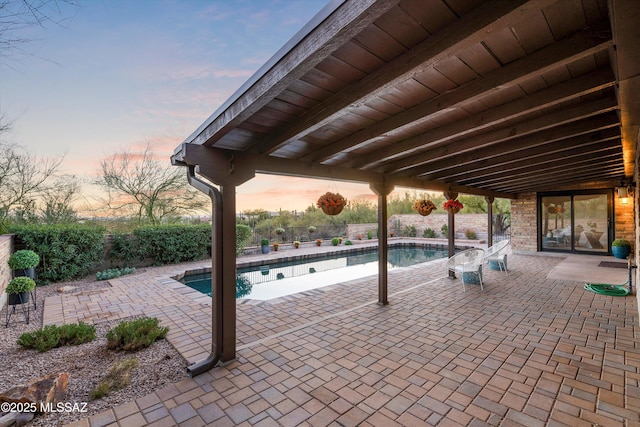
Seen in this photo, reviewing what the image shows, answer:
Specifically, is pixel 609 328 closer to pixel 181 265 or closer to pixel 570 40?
pixel 570 40

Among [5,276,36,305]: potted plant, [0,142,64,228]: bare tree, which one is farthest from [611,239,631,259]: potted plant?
[0,142,64,228]: bare tree

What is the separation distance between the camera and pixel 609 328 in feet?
12.1

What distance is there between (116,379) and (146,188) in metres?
10.5

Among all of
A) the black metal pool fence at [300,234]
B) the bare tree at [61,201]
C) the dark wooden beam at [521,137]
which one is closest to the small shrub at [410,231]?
the black metal pool fence at [300,234]

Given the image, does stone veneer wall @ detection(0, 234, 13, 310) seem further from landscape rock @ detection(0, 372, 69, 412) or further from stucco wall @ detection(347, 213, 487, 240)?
stucco wall @ detection(347, 213, 487, 240)

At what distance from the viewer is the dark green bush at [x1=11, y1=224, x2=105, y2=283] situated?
627 cm

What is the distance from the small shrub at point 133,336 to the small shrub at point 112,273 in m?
4.51

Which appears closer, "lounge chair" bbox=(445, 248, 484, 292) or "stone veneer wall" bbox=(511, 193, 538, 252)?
"lounge chair" bbox=(445, 248, 484, 292)

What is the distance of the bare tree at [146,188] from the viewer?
10.8m

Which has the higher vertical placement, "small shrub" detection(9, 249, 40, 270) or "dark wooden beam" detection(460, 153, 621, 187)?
"dark wooden beam" detection(460, 153, 621, 187)

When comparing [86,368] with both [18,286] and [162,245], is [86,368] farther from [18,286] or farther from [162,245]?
[162,245]

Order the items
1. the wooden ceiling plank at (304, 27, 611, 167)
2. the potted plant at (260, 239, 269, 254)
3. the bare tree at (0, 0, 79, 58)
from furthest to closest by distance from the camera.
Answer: the potted plant at (260, 239, 269, 254) → the bare tree at (0, 0, 79, 58) → the wooden ceiling plank at (304, 27, 611, 167)

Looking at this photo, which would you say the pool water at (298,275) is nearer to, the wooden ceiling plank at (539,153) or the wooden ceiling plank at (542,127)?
the wooden ceiling plank at (539,153)

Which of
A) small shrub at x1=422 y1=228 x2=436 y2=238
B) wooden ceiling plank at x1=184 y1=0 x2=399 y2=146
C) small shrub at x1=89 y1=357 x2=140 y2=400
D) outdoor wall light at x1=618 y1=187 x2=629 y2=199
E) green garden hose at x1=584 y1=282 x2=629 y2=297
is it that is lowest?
small shrub at x1=89 y1=357 x2=140 y2=400
